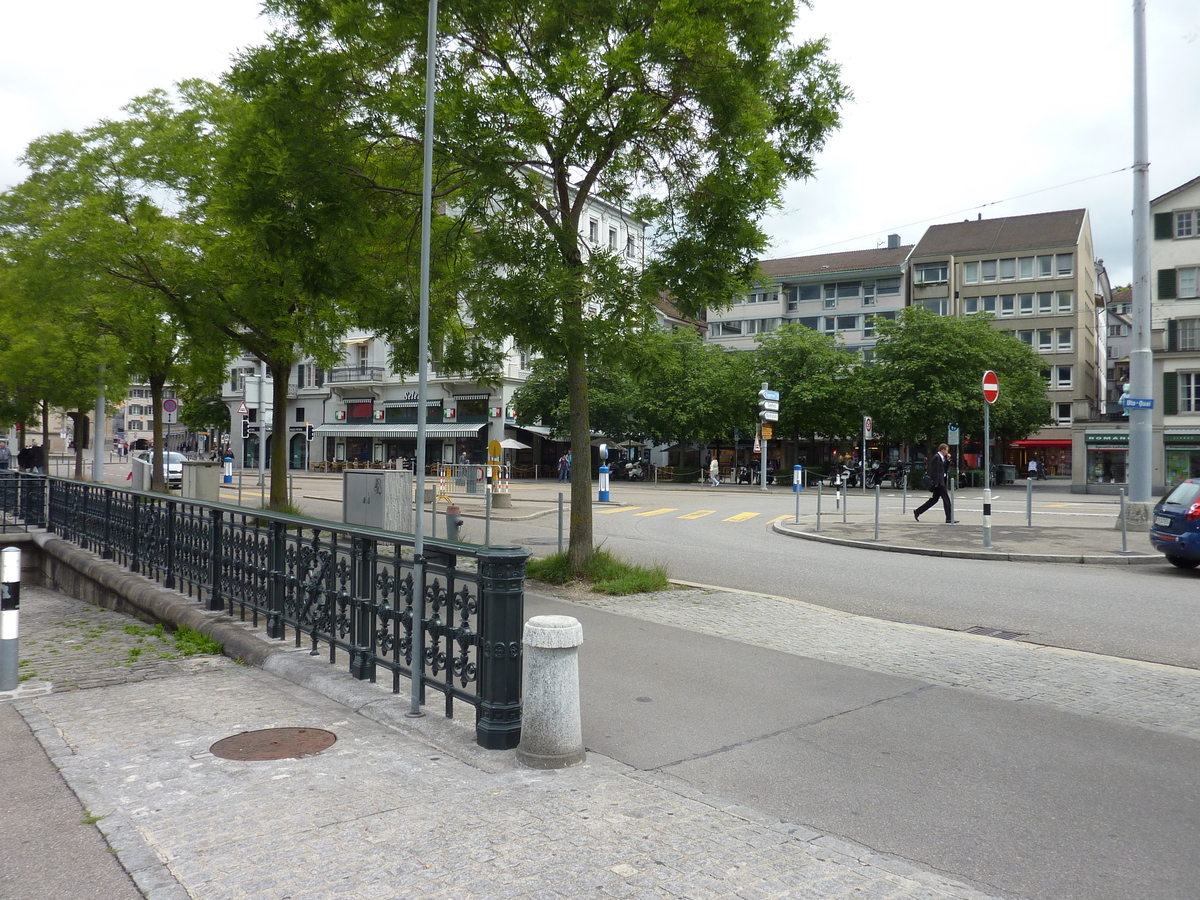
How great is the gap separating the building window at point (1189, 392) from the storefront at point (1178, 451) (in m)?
1.11

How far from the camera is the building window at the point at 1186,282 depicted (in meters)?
39.4

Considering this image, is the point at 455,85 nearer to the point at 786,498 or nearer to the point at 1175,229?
the point at 786,498

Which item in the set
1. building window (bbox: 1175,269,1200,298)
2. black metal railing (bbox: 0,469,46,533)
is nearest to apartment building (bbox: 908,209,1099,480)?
building window (bbox: 1175,269,1200,298)

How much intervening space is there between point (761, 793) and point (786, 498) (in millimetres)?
29971

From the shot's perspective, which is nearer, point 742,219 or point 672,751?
point 672,751

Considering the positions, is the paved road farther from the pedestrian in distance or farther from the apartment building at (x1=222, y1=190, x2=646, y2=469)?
the apartment building at (x1=222, y1=190, x2=646, y2=469)

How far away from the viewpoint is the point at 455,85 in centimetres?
983

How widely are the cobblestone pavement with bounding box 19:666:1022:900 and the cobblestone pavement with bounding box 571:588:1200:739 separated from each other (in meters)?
3.25

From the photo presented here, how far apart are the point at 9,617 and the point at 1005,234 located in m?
68.9

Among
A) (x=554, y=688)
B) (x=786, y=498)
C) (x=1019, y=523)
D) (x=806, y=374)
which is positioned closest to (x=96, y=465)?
(x=786, y=498)

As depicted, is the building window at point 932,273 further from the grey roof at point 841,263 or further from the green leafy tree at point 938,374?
the green leafy tree at point 938,374

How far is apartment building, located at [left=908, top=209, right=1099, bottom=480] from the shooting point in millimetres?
60688

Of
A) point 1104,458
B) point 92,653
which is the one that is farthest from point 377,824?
point 1104,458

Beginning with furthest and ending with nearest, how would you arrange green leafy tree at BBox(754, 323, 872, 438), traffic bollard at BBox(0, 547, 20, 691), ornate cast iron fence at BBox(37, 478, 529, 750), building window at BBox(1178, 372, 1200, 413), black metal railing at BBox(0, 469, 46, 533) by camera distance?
green leafy tree at BBox(754, 323, 872, 438) → building window at BBox(1178, 372, 1200, 413) → black metal railing at BBox(0, 469, 46, 533) → traffic bollard at BBox(0, 547, 20, 691) → ornate cast iron fence at BBox(37, 478, 529, 750)
